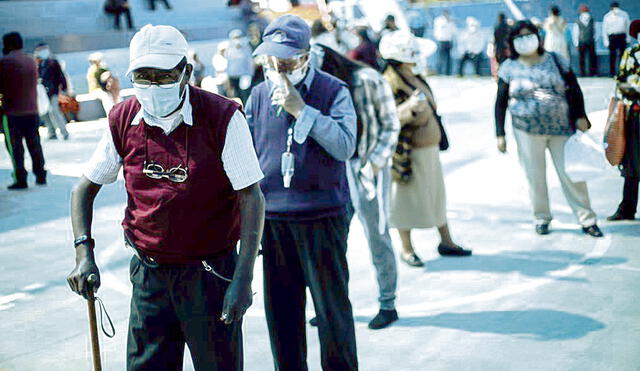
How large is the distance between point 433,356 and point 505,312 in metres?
0.91

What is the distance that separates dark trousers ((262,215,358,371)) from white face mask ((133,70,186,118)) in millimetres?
1133

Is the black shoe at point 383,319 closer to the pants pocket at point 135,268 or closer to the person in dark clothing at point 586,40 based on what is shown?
the pants pocket at point 135,268

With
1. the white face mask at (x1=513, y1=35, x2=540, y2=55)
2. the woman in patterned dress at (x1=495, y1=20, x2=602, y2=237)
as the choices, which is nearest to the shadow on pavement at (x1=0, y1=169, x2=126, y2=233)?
the woman in patterned dress at (x1=495, y1=20, x2=602, y2=237)

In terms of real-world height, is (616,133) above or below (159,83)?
below

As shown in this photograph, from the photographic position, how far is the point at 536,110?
24.0ft

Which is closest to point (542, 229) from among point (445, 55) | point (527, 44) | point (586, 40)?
point (527, 44)

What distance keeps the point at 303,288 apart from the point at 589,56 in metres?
19.1

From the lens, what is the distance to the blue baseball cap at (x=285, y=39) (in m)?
4.26

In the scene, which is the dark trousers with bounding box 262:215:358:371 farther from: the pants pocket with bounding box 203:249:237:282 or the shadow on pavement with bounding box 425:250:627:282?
the shadow on pavement with bounding box 425:250:627:282

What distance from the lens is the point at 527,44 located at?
713 cm

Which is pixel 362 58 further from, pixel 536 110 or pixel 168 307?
pixel 168 307

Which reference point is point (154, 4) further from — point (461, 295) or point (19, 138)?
point (461, 295)

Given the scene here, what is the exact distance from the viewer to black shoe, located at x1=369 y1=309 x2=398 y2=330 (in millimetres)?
5747

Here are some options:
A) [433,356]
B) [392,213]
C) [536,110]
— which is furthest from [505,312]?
[536,110]
